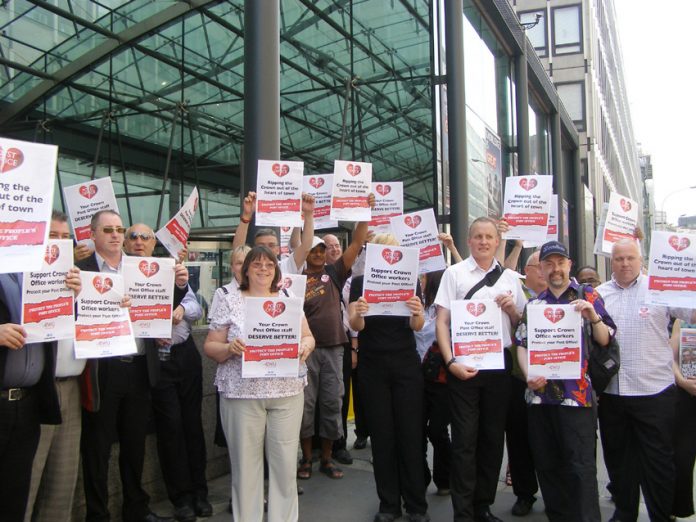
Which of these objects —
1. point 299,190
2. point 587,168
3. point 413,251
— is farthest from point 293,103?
point 587,168

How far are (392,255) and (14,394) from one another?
252cm

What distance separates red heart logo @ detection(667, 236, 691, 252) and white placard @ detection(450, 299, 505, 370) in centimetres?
129

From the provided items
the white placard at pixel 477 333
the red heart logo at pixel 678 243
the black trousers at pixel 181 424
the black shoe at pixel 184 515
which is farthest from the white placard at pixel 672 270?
the black shoe at pixel 184 515

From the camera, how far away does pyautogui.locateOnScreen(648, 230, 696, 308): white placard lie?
4176mm

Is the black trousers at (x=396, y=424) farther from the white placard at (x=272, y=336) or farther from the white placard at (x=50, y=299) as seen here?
the white placard at (x=50, y=299)

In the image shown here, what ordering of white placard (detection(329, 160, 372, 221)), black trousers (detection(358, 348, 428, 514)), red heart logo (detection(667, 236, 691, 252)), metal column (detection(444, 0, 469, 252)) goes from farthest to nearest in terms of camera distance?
metal column (detection(444, 0, 469, 252)), white placard (detection(329, 160, 372, 221)), black trousers (detection(358, 348, 428, 514)), red heart logo (detection(667, 236, 691, 252))

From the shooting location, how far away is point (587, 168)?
3281 centimetres

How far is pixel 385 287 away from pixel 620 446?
204 cm

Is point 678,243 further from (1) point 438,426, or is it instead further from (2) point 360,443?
(2) point 360,443

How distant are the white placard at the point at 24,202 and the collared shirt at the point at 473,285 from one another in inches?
106

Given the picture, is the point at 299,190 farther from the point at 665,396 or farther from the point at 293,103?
the point at 293,103

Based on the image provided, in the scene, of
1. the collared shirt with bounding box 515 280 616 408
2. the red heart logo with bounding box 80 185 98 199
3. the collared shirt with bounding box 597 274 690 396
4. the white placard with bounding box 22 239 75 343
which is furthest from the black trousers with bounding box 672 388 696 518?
the red heart logo with bounding box 80 185 98 199

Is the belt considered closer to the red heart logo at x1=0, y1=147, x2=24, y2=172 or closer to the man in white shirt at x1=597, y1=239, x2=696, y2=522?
the red heart logo at x1=0, y1=147, x2=24, y2=172

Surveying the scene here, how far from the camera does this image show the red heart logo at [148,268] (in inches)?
160
